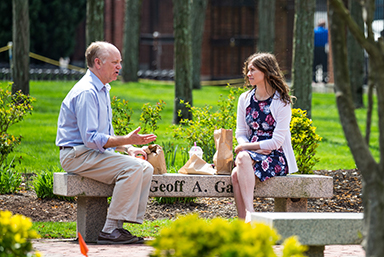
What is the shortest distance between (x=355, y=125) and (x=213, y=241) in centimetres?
81

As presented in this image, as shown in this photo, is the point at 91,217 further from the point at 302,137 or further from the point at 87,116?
the point at 302,137

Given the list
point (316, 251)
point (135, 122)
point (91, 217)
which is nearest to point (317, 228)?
point (316, 251)

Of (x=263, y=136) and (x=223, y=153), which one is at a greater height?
(x=263, y=136)

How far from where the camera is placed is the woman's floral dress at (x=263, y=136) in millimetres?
5062

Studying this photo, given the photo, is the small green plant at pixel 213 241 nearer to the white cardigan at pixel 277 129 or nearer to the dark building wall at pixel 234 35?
the white cardigan at pixel 277 129

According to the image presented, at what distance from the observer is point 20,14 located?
42.2 ft

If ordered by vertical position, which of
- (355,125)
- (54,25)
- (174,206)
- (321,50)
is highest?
(54,25)

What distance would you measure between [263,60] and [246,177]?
1.10 m

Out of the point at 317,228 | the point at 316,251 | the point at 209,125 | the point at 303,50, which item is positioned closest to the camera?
the point at 317,228

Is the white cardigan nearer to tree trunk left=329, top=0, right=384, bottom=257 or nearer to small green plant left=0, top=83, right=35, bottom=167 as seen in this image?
tree trunk left=329, top=0, right=384, bottom=257

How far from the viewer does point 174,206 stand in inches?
264

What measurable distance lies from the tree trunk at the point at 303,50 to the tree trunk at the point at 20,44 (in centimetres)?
622

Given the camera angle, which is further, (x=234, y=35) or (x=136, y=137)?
(x=234, y=35)

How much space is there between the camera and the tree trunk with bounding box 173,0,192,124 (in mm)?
11500
